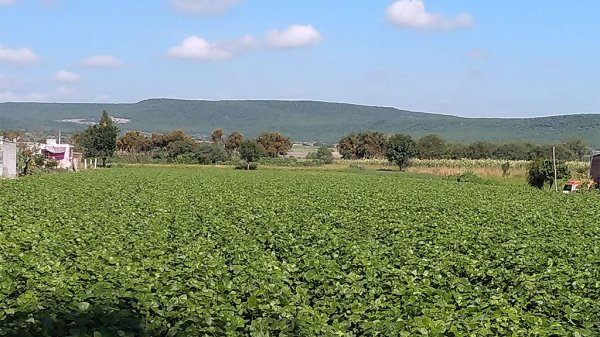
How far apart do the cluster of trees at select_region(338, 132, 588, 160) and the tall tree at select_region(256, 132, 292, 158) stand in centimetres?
1194

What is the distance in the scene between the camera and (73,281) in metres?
7.63

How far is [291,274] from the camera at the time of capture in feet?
30.4

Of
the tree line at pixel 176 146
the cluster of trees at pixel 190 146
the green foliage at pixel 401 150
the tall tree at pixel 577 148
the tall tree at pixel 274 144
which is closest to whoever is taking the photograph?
the tree line at pixel 176 146

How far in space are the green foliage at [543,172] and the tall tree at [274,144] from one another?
83138 millimetres

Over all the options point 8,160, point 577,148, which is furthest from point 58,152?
point 577,148

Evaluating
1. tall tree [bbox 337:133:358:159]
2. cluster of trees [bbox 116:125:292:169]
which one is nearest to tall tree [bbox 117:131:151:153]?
cluster of trees [bbox 116:125:292:169]

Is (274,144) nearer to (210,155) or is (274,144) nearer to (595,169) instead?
(210,155)

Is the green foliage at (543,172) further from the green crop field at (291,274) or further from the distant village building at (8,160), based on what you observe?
the distant village building at (8,160)

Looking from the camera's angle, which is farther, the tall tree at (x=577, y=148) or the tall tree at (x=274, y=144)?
the tall tree at (x=274, y=144)

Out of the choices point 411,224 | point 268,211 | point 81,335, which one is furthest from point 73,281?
point 268,211

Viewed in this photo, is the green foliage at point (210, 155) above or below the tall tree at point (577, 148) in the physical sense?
below

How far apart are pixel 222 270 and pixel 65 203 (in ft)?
38.3

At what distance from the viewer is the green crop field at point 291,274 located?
6.28 metres

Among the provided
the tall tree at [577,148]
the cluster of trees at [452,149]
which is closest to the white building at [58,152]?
the cluster of trees at [452,149]
